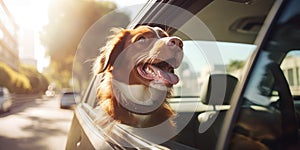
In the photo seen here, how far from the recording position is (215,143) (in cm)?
135

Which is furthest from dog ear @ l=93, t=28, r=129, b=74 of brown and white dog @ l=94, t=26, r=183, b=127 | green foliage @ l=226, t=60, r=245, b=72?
green foliage @ l=226, t=60, r=245, b=72

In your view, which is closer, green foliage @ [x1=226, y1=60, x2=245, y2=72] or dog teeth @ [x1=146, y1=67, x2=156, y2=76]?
green foliage @ [x1=226, y1=60, x2=245, y2=72]

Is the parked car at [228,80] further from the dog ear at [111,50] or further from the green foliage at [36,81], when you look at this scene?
the green foliage at [36,81]

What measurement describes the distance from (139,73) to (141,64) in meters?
0.04

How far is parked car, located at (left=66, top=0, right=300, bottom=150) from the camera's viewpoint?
1220 mm

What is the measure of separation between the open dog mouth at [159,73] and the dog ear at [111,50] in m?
0.18

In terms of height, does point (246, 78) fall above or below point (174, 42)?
below

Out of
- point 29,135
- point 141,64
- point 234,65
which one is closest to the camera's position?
point 234,65

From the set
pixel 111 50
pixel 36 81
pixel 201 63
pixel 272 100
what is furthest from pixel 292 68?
pixel 36 81

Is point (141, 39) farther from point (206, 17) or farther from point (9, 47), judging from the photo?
point (9, 47)

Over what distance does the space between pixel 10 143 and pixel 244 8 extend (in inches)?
228

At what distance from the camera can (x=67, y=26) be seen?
5.68 metres

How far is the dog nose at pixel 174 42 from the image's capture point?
195cm

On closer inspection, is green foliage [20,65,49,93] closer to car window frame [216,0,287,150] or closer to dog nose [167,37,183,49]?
dog nose [167,37,183,49]
